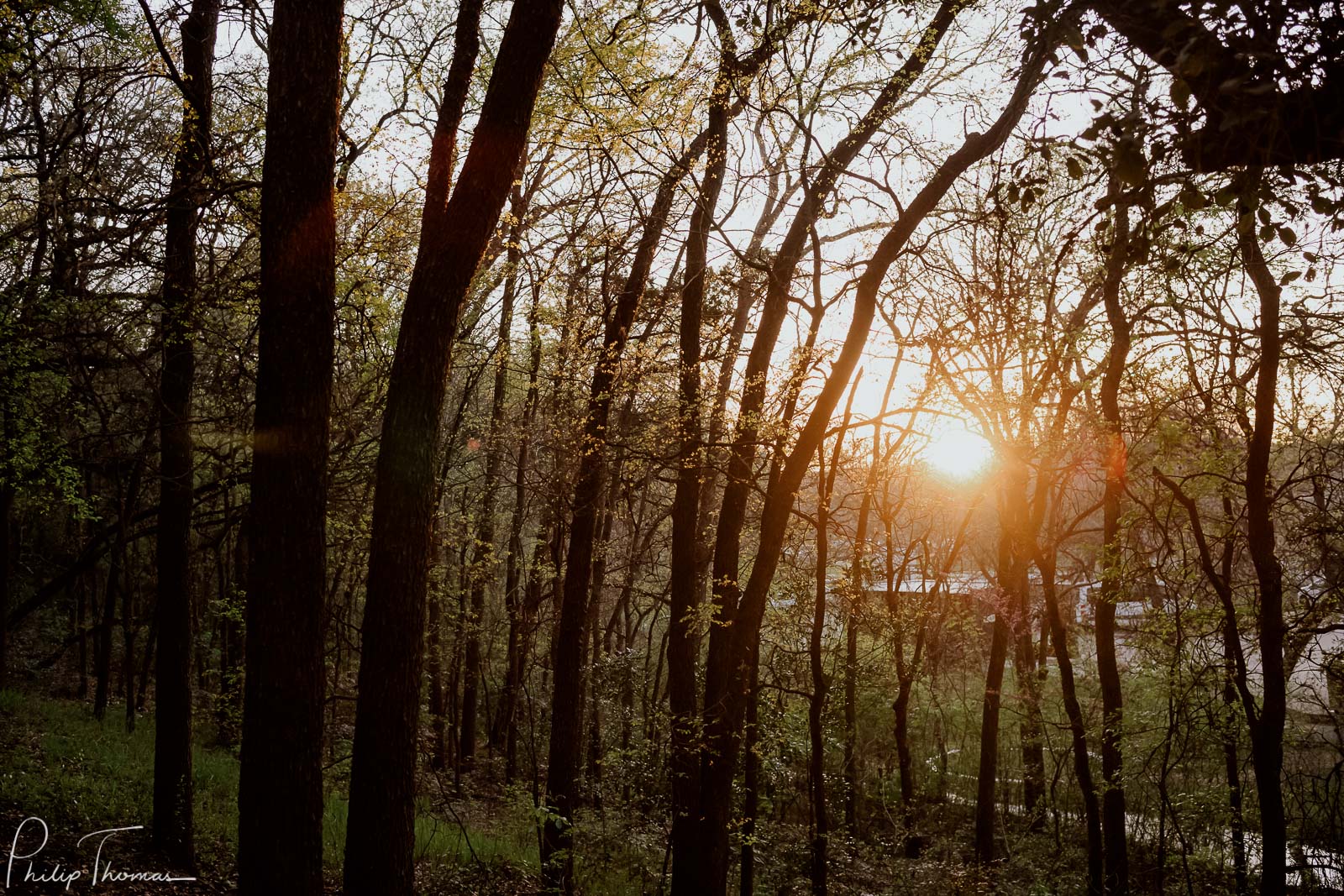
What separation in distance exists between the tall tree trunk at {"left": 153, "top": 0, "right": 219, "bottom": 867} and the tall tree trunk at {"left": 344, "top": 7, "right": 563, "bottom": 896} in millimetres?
4464

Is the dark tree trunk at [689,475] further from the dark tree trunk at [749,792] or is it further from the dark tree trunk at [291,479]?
the dark tree trunk at [291,479]

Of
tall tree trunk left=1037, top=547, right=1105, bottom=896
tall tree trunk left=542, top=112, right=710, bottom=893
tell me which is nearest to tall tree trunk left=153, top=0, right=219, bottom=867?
tall tree trunk left=542, top=112, right=710, bottom=893

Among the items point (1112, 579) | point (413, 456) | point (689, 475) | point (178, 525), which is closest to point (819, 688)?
point (689, 475)

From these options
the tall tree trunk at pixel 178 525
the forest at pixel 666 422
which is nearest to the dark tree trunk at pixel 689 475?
the forest at pixel 666 422

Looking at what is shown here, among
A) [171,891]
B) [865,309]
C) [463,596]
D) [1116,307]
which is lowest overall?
[171,891]

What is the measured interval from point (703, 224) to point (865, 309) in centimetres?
222

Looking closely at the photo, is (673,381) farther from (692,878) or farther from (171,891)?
(171,891)

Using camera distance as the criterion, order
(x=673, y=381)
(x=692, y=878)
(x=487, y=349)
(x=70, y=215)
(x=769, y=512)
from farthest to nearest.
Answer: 1. (x=487, y=349)
2. (x=673, y=381)
3. (x=70, y=215)
4. (x=769, y=512)
5. (x=692, y=878)

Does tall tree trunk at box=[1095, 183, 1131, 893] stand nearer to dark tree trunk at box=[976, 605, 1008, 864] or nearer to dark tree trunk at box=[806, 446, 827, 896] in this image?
dark tree trunk at box=[976, 605, 1008, 864]

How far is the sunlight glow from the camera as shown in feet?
41.4

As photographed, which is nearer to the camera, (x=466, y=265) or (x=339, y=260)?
(x=466, y=265)

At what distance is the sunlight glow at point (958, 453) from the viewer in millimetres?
12617

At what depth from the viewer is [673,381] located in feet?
35.6

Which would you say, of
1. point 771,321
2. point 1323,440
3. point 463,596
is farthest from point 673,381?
point 463,596
